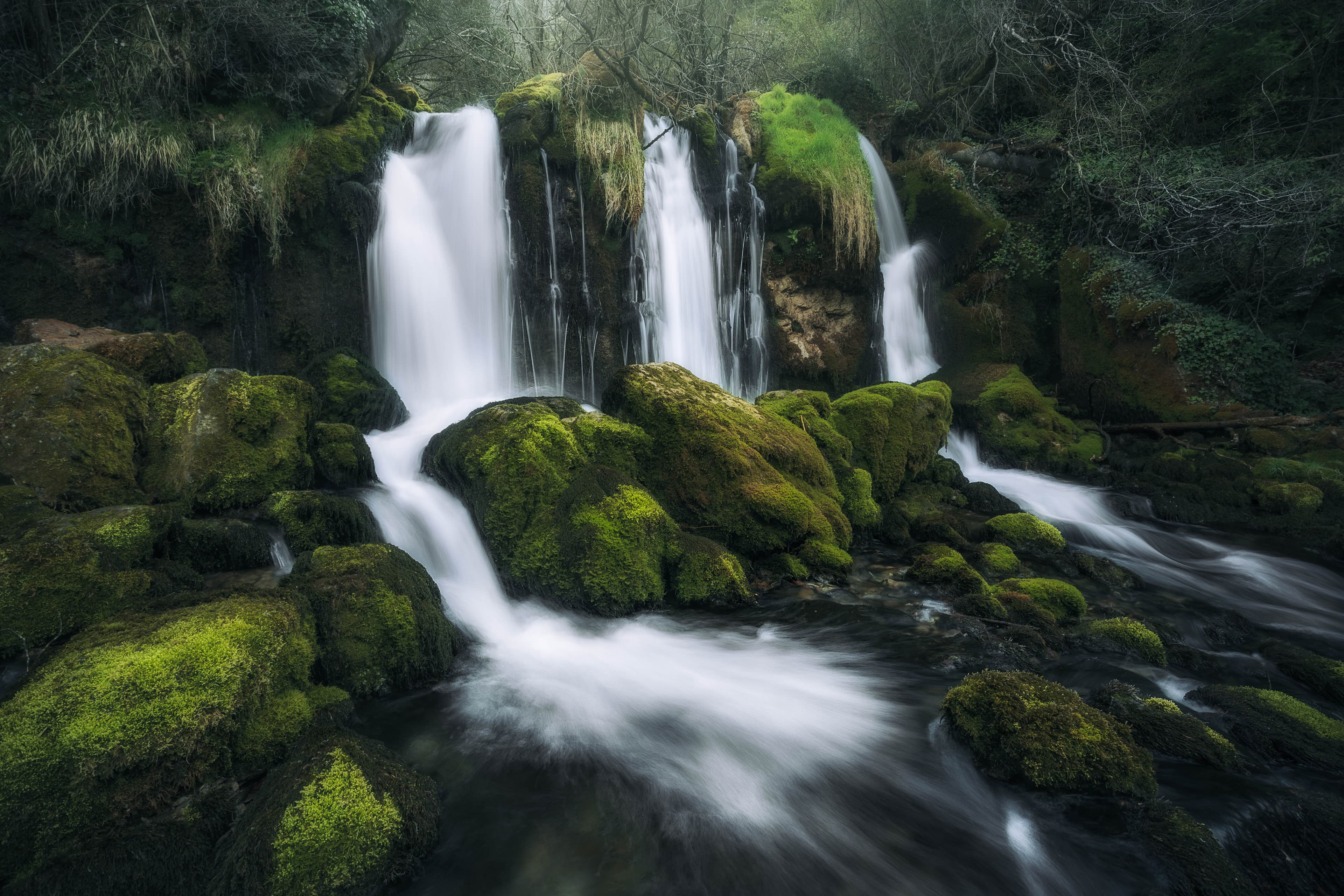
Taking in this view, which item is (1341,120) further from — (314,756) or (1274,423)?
(314,756)

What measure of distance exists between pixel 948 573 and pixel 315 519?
214 inches

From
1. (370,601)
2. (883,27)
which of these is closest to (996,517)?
(370,601)

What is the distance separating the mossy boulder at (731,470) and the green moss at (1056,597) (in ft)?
5.07

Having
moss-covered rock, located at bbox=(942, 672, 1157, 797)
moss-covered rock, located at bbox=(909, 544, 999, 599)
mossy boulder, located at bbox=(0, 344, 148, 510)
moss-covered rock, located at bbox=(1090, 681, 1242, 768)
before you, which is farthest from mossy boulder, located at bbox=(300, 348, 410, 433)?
moss-covered rock, located at bbox=(1090, 681, 1242, 768)

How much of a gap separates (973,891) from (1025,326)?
513 inches

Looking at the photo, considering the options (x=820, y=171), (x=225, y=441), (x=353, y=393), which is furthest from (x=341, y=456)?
(x=820, y=171)

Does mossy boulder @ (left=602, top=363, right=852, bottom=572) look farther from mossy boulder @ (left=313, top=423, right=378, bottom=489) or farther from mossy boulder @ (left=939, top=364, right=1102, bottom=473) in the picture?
mossy boulder @ (left=939, top=364, right=1102, bottom=473)

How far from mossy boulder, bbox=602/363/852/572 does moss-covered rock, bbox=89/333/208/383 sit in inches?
155

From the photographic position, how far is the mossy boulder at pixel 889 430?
7855mm

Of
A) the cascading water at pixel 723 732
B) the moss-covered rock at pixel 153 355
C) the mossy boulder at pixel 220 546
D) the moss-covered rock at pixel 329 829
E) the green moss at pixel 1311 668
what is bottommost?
the green moss at pixel 1311 668

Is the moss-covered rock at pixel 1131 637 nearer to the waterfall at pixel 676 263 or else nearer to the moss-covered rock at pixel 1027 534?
the moss-covered rock at pixel 1027 534

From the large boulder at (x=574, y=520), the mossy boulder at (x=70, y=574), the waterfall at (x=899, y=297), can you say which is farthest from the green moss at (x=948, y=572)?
the waterfall at (x=899, y=297)

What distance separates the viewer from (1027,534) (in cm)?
707

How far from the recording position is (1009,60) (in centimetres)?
1317
